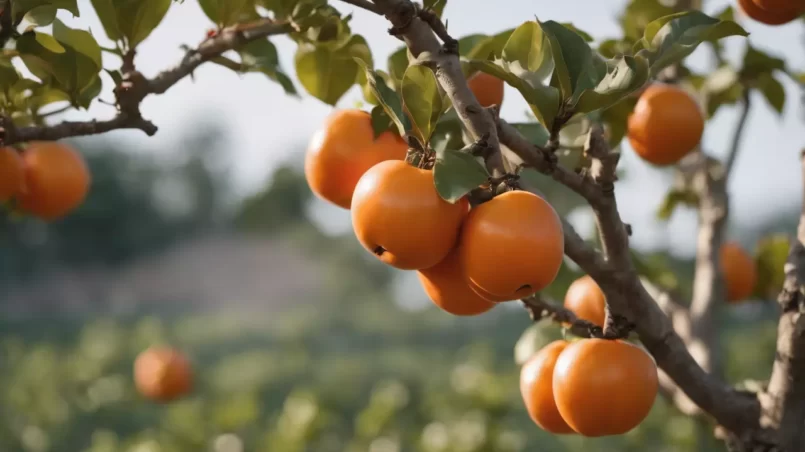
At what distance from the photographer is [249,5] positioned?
34.6 inches

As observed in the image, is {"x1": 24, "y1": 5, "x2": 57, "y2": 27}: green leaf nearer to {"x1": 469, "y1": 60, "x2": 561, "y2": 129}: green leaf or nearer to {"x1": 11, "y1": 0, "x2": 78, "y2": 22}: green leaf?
{"x1": 11, "y1": 0, "x2": 78, "y2": 22}: green leaf

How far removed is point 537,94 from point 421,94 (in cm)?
10

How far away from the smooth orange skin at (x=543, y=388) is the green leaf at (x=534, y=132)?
0.71 ft

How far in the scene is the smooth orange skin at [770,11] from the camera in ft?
2.71

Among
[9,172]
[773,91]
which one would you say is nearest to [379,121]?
[9,172]

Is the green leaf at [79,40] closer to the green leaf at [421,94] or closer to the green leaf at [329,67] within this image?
the green leaf at [329,67]

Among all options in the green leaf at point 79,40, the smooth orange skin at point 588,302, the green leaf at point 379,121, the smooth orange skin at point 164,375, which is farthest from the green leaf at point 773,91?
the smooth orange skin at point 164,375

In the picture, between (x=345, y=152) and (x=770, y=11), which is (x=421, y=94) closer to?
(x=345, y=152)

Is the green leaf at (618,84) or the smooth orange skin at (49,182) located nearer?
the green leaf at (618,84)

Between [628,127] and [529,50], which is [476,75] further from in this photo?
[628,127]

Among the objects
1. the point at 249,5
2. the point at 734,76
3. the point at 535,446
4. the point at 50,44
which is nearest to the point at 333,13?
the point at 249,5

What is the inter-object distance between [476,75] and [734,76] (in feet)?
1.76

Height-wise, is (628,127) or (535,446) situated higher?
(628,127)

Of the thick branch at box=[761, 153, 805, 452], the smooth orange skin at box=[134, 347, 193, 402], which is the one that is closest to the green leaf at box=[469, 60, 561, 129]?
the thick branch at box=[761, 153, 805, 452]
